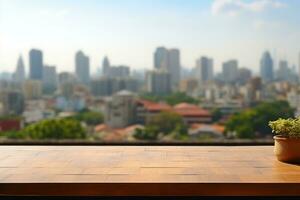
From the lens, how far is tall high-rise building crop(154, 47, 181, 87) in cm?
5853

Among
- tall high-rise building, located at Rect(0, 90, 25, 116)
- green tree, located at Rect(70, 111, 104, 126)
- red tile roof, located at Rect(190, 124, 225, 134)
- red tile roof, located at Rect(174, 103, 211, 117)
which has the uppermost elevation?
tall high-rise building, located at Rect(0, 90, 25, 116)

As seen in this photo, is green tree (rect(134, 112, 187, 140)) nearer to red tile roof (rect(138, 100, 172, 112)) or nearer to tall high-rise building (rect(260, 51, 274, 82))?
red tile roof (rect(138, 100, 172, 112))

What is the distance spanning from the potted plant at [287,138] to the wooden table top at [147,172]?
7 centimetres

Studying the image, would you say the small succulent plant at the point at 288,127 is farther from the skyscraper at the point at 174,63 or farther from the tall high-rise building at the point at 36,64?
the skyscraper at the point at 174,63

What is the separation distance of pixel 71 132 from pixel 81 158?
27.8 meters

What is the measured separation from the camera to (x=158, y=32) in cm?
5988

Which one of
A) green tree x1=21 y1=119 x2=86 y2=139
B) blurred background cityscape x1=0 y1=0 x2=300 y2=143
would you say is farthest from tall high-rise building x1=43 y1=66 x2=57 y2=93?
green tree x1=21 y1=119 x2=86 y2=139

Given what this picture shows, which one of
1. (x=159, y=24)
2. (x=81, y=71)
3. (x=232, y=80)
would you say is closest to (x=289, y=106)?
(x=232, y=80)

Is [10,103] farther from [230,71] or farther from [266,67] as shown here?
[266,67]

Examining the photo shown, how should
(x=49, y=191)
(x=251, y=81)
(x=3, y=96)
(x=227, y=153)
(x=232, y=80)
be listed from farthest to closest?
(x=232, y=80), (x=251, y=81), (x=3, y=96), (x=227, y=153), (x=49, y=191)

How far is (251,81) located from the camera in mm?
54594

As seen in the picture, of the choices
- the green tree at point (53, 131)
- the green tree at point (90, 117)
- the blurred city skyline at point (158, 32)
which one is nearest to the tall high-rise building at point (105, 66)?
the blurred city skyline at point (158, 32)

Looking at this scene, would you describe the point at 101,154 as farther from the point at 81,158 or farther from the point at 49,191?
the point at 49,191

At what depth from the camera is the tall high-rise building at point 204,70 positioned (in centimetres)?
5682
